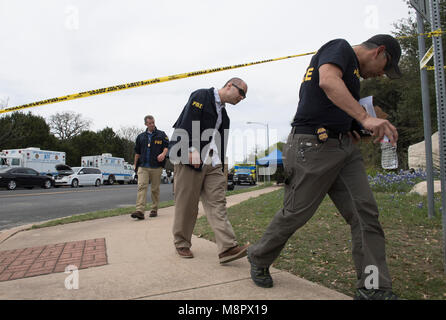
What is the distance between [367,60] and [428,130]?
2.39 meters

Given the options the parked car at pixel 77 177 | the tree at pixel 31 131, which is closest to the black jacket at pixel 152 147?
the parked car at pixel 77 177

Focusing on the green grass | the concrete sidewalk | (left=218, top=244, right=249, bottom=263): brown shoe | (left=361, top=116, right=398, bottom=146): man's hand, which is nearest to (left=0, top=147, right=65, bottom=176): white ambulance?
the green grass

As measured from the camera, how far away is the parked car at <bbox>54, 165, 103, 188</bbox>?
2436cm

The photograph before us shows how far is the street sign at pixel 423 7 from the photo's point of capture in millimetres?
2701

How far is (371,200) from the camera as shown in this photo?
220 cm

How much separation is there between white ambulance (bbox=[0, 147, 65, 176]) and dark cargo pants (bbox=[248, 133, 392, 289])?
25.4 m

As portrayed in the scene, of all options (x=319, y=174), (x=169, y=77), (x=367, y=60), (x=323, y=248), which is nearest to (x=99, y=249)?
(x=169, y=77)

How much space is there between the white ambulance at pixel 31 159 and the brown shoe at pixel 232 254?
2450 centimetres

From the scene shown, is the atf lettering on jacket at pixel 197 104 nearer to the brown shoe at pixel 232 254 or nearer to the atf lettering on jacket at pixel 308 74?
the atf lettering on jacket at pixel 308 74

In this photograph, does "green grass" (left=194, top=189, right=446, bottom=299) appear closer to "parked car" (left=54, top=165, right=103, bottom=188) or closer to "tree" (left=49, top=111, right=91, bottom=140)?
"parked car" (left=54, top=165, right=103, bottom=188)

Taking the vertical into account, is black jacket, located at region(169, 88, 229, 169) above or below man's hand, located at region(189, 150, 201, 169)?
above

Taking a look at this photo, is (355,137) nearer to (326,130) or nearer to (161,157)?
(326,130)
